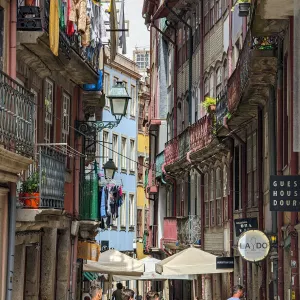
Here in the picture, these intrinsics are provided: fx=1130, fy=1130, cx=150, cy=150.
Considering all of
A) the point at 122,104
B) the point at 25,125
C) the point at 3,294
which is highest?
the point at 122,104

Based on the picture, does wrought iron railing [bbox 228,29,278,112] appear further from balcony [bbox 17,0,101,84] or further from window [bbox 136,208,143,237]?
window [bbox 136,208,143,237]

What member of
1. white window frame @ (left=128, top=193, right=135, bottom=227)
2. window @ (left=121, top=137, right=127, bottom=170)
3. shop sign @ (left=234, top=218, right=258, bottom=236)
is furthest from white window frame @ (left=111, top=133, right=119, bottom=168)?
shop sign @ (left=234, top=218, right=258, bottom=236)

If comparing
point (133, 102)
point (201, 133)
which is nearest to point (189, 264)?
point (201, 133)

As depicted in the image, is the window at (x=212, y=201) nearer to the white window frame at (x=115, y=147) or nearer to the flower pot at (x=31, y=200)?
the flower pot at (x=31, y=200)

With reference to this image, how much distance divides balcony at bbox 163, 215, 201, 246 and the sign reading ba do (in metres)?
17.0

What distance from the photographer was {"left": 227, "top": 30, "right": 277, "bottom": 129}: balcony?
827 inches

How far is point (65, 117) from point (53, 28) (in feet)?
22.7

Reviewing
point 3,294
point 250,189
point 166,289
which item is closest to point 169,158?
point 166,289

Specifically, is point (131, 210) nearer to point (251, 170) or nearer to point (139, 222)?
point (139, 222)

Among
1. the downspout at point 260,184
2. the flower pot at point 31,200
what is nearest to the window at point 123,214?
the downspout at point 260,184

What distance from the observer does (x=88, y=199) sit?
28219 millimetres

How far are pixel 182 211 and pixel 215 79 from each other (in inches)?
330

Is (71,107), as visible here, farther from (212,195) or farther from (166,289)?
(166,289)

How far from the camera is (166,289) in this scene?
160 feet
